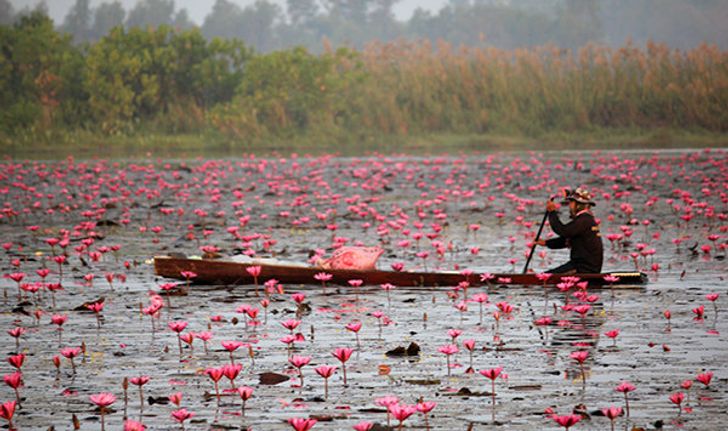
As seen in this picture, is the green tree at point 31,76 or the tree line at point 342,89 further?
the green tree at point 31,76

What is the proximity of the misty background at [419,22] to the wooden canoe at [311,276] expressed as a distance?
91370mm

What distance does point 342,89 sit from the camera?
4175cm

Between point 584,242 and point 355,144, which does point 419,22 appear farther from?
point 584,242

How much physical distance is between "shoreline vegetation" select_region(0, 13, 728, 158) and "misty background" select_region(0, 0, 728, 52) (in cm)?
6123

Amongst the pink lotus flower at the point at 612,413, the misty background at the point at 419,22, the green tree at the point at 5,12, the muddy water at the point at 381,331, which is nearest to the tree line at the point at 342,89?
the muddy water at the point at 381,331

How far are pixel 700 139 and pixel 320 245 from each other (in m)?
21.8

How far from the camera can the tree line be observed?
38.0m

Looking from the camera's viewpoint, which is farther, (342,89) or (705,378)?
(342,89)

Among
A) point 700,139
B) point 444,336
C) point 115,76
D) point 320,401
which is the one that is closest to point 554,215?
point 444,336

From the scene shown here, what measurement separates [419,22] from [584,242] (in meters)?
108

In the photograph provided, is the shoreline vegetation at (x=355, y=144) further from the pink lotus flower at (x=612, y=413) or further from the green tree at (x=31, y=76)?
the pink lotus flower at (x=612, y=413)

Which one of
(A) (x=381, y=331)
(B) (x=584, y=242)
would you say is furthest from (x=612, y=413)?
(B) (x=584, y=242)

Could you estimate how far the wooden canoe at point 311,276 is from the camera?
12929 millimetres

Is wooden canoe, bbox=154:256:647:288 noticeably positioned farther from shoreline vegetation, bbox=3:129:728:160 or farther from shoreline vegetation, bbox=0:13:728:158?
shoreline vegetation, bbox=0:13:728:158
